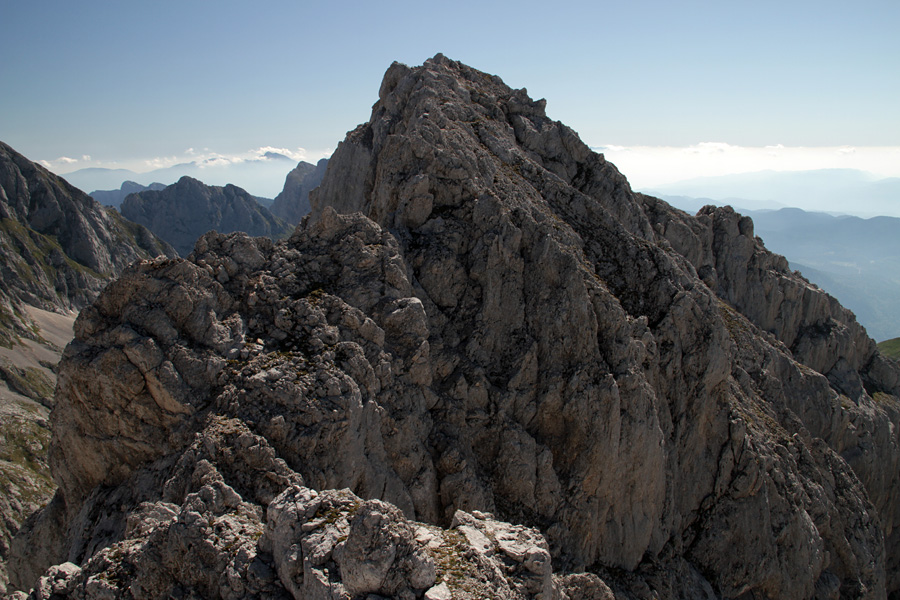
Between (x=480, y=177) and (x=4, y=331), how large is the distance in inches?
7192

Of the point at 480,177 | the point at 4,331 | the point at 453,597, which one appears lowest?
the point at 4,331

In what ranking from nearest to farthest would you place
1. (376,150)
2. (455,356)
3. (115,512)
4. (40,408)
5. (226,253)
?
(115,512)
(226,253)
(455,356)
(376,150)
(40,408)

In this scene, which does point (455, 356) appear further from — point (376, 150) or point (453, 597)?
point (376, 150)

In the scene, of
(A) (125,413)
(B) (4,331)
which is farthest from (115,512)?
(B) (4,331)

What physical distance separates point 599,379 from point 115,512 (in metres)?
25.7

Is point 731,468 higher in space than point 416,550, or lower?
lower

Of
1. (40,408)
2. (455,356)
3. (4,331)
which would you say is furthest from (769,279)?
(4,331)

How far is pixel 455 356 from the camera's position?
104ft

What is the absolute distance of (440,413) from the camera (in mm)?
29844

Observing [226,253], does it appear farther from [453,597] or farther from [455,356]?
[453,597]

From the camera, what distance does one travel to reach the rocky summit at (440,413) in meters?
17.2

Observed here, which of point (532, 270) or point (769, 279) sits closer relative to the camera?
point (532, 270)

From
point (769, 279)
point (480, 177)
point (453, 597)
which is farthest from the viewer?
point (769, 279)

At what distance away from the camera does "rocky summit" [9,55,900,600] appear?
17.2 metres
